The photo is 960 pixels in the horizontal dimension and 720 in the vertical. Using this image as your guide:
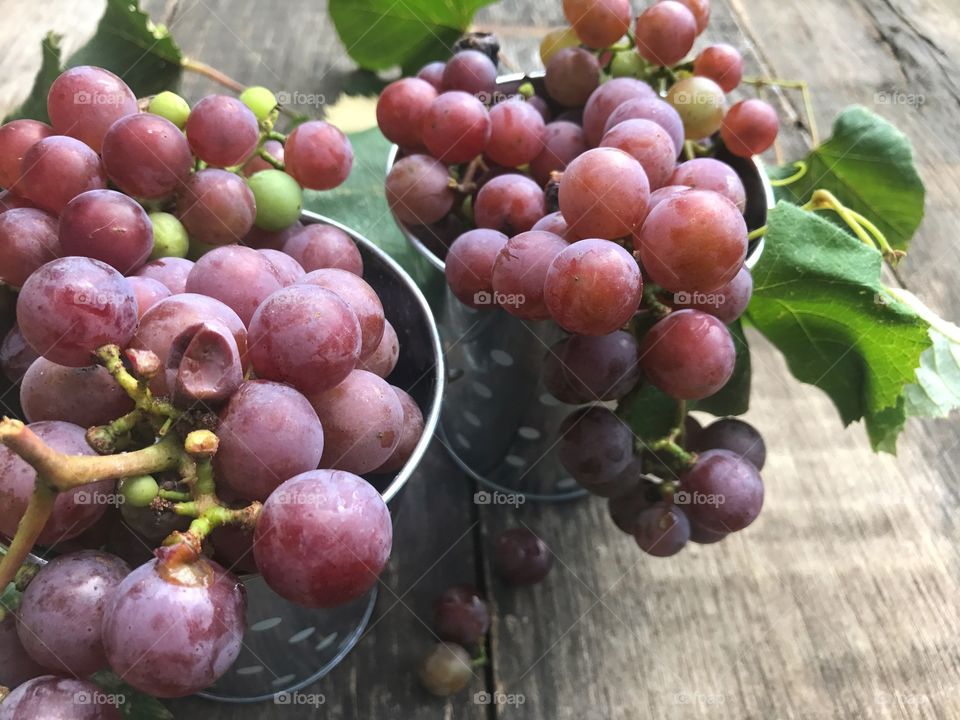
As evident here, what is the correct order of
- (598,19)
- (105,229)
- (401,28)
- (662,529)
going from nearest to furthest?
(105,229) → (662,529) → (598,19) → (401,28)

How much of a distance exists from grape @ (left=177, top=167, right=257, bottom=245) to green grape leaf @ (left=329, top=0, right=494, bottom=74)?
0.32m

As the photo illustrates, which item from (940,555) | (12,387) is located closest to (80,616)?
(12,387)

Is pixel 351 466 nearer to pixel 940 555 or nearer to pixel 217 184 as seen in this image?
pixel 217 184

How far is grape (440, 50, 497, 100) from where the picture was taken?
1.89 ft

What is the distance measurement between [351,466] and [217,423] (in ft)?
0.26

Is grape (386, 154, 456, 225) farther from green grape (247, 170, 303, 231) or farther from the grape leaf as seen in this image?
the grape leaf

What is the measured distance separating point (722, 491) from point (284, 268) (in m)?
0.30

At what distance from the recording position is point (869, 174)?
67cm

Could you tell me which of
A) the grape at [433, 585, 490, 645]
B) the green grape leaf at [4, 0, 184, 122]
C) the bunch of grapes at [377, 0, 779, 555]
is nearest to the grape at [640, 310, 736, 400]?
the bunch of grapes at [377, 0, 779, 555]

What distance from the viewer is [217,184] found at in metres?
0.44

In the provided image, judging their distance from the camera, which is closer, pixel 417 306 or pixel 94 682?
pixel 94 682

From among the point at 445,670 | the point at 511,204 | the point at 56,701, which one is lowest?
the point at 445,670

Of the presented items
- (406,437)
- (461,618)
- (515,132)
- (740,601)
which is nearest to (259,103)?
(515,132)

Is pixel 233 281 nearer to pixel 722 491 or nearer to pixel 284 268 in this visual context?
pixel 284 268
